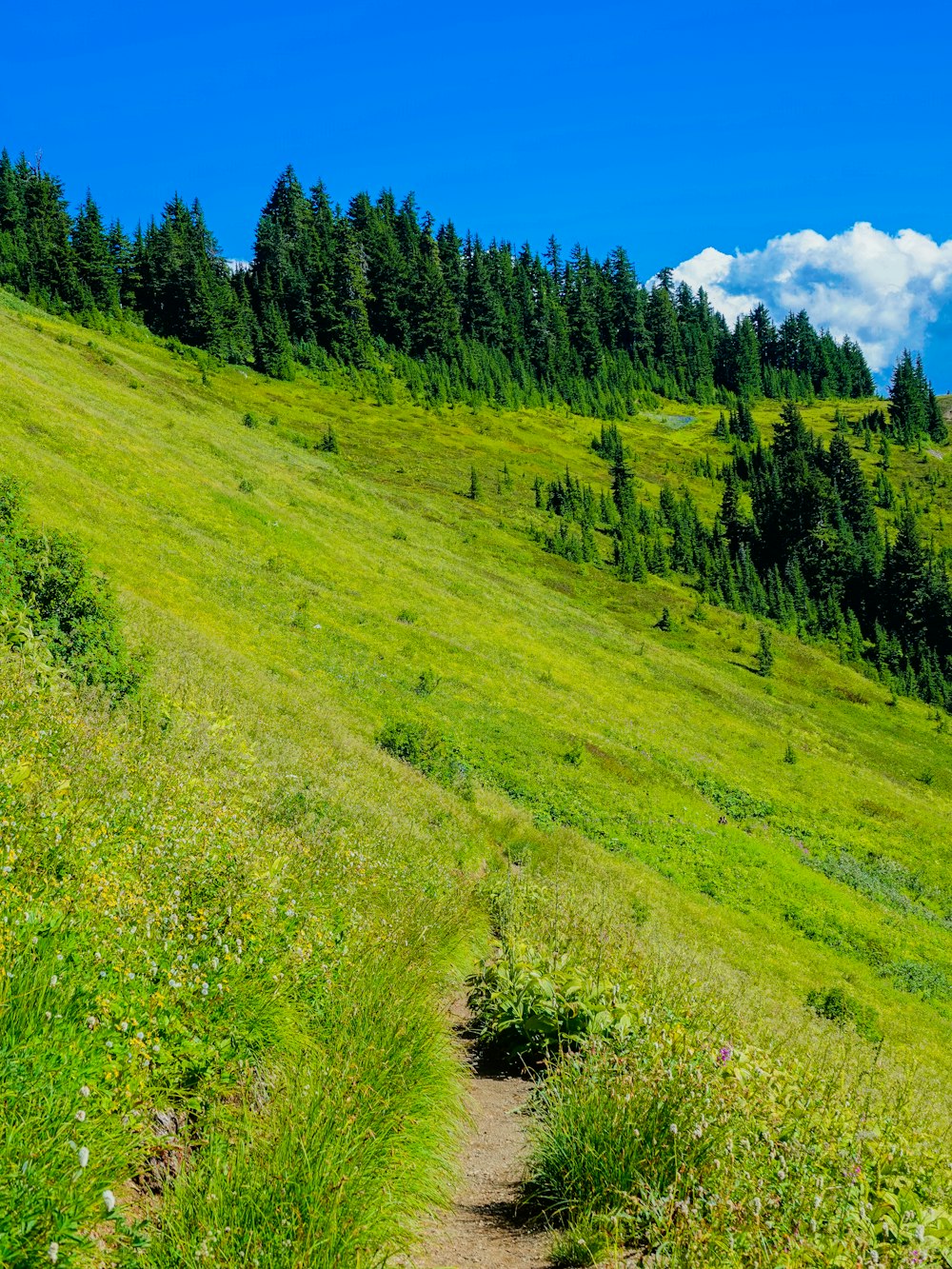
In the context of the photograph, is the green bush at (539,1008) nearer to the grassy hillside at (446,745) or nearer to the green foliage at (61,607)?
the grassy hillside at (446,745)

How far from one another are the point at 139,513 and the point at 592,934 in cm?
3005

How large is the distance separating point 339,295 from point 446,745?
141784 mm

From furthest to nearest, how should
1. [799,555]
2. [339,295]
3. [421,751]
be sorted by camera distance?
[339,295]
[799,555]
[421,751]

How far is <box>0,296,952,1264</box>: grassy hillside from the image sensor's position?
27.1 ft

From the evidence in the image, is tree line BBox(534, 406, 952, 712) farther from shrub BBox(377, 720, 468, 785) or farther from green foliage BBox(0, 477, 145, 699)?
green foliage BBox(0, 477, 145, 699)

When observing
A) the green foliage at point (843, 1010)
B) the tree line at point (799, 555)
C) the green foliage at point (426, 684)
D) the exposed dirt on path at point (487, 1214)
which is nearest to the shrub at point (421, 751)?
the green foliage at point (426, 684)

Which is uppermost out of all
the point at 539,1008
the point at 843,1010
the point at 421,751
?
the point at 539,1008

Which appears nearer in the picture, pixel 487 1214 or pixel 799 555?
pixel 487 1214

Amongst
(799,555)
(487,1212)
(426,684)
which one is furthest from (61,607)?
(799,555)

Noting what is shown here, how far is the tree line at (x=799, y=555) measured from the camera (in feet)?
350

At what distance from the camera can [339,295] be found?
149 metres

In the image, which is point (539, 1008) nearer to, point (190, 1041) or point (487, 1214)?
point (487, 1214)

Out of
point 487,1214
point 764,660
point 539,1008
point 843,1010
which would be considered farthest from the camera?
point 764,660

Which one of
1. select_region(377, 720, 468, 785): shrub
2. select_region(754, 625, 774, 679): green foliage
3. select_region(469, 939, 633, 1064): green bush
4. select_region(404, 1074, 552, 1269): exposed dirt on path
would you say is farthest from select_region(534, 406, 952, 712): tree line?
select_region(404, 1074, 552, 1269): exposed dirt on path
